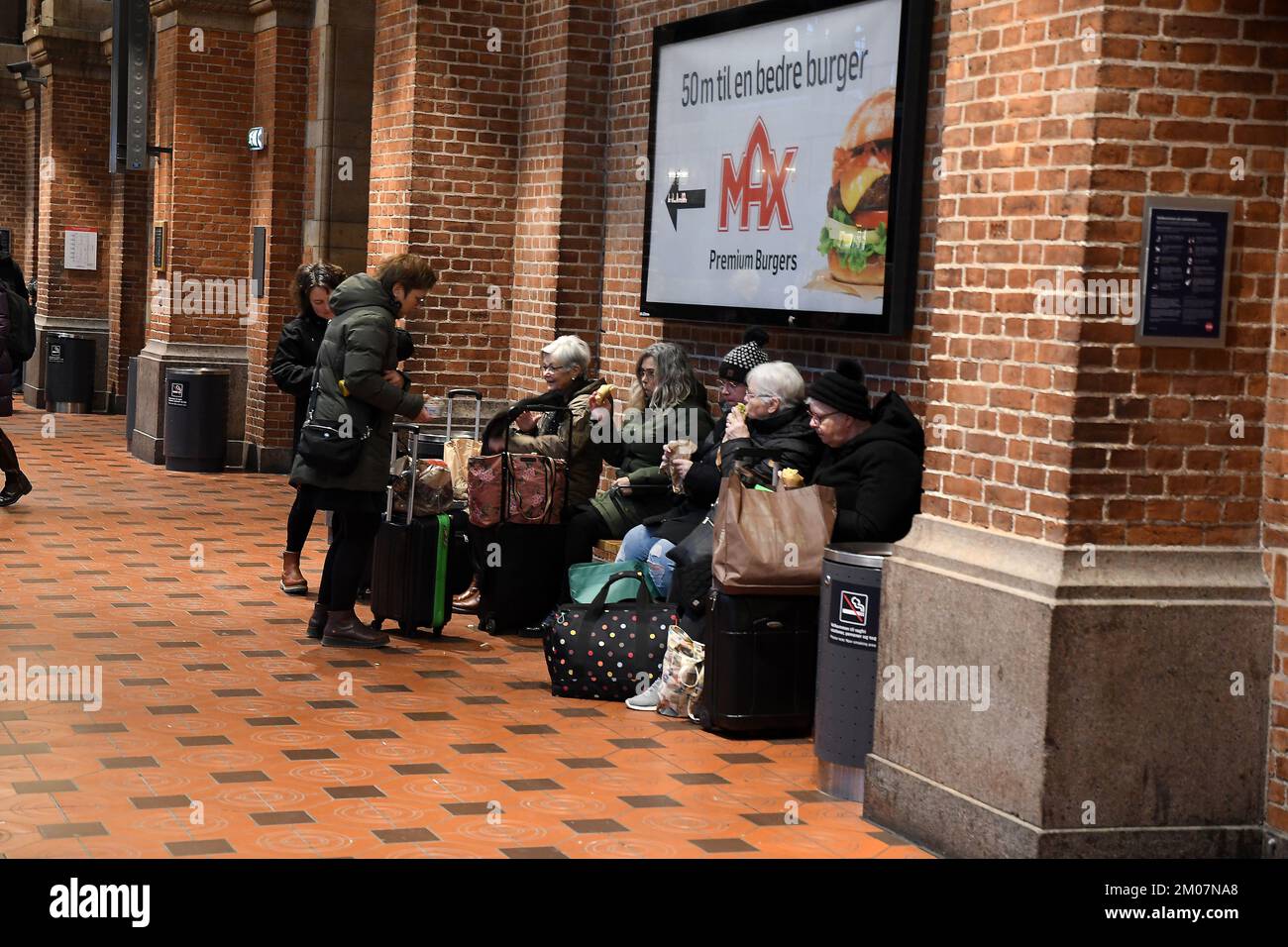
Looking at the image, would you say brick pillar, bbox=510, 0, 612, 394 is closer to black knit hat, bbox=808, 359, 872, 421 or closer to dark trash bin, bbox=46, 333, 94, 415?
black knit hat, bbox=808, 359, 872, 421

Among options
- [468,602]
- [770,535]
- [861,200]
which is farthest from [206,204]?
[770,535]

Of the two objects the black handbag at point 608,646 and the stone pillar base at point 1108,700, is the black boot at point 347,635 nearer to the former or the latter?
the black handbag at point 608,646

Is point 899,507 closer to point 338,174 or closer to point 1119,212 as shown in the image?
point 1119,212

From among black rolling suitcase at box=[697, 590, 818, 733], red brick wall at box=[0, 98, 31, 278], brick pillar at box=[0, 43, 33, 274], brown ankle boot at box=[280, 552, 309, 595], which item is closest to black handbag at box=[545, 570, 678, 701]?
black rolling suitcase at box=[697, 590, 818, 733]

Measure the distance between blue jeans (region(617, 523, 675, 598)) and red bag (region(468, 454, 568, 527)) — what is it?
19.0 inches

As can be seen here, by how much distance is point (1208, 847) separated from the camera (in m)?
4.93

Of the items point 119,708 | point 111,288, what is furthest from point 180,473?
point 119,708

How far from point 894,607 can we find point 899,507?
89cm

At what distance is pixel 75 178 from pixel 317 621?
15061mm

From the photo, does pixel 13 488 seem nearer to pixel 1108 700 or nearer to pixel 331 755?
pixel 331 755

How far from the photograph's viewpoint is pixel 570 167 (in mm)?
10453

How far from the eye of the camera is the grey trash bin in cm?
574

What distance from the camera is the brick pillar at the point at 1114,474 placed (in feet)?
15.6

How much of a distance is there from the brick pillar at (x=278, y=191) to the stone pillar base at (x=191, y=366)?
17.1 inches
